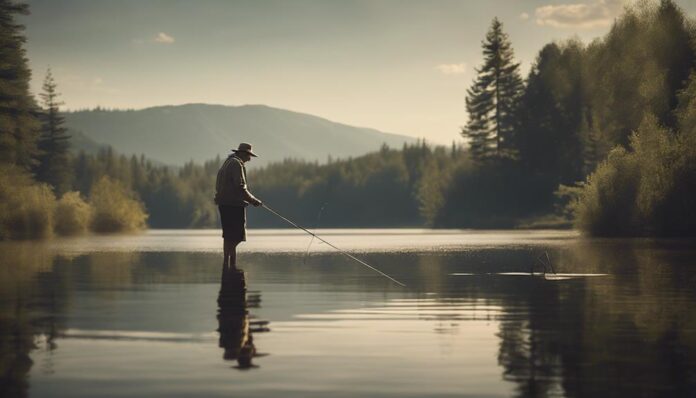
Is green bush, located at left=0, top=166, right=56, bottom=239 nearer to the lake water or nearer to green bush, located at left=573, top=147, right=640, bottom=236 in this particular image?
green bush, located at left=573, top=147, right=640, bottom=236

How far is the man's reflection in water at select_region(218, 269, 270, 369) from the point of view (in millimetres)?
10367

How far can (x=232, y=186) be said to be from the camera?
21.0 meters

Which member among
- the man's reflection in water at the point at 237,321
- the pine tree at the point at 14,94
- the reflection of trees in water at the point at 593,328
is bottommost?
the reflection of trees in water at the point at 593,328

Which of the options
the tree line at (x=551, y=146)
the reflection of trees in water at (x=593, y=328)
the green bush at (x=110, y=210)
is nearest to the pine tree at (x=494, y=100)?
the tree line at (x=551, y=146)

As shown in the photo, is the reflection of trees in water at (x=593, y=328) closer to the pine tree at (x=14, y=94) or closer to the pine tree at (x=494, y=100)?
the pine tree at (x=14, y=94)

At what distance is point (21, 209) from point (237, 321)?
59116 mm

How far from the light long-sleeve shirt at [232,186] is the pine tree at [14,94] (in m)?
52.5

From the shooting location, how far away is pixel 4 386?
8.34m

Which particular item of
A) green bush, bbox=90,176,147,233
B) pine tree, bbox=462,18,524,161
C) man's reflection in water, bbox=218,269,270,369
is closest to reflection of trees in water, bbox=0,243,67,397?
man's reflection in water, bbox=218,269,270,369

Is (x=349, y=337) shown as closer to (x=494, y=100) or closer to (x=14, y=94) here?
(x=14, y=94)

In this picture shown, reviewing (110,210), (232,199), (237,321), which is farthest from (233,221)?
(110,210)

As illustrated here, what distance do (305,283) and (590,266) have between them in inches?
392

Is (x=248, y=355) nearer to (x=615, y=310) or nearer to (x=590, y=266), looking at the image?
(x=615, y=310)

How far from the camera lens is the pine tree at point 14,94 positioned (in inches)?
2788
